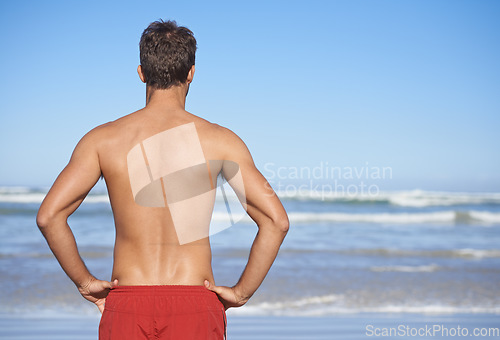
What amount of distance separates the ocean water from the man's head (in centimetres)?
144

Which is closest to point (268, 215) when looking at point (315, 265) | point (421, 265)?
point (315, 265)

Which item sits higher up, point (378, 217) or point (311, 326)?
point (311, 326)

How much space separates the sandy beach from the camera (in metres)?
5.64

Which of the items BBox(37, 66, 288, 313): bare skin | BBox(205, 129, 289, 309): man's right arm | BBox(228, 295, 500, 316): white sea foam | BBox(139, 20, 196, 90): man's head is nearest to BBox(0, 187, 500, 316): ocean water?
BBox(228, 295, 500, 316): white sea foam

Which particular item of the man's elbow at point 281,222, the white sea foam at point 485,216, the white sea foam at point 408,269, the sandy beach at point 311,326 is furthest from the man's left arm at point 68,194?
the white sea foam at point 485,216

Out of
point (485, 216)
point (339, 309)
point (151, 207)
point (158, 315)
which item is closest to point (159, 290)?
point (158, 315)

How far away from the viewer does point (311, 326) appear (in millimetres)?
6039

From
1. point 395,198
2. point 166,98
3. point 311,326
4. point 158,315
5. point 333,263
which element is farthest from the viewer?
point 395,198

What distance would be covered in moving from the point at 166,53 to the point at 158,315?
999mm

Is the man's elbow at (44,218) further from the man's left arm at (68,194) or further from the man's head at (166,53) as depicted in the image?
the man's head at (166,53)

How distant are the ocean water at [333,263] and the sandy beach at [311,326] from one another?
0.33 m

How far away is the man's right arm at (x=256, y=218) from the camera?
2191mm

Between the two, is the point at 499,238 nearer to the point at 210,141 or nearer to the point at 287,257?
the point at 287,257

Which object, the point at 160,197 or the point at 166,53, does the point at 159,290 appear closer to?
the point at 160,197
